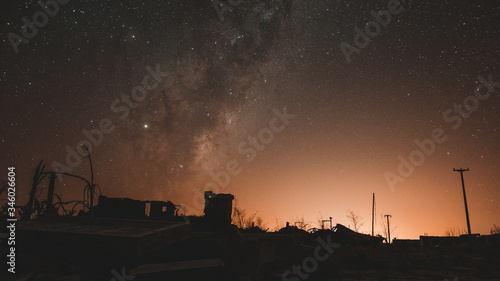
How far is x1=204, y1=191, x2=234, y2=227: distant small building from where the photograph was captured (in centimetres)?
816

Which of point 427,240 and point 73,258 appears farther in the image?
point 427,240

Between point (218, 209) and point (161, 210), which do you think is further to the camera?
point (161, 210)

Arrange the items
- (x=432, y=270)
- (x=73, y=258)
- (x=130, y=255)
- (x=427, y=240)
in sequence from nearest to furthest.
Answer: (x=130, y=255) < (x=73, y=258) < (x=432, y=270) < (x=427, y=240)

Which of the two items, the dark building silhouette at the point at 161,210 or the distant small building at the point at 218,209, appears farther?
the dark building silhouette at the point at 161,210

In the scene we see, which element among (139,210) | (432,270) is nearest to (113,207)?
(139,210)

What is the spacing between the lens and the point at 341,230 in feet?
27.5

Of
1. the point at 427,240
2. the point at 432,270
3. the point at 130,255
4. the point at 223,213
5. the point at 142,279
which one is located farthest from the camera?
the point at 427,240

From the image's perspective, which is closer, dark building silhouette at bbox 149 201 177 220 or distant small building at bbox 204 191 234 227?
distant small building at bbox 204 191 234 227

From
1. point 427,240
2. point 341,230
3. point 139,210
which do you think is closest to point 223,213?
point 139,210

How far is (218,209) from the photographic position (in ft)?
27.2

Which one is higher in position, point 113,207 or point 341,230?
point 113,207

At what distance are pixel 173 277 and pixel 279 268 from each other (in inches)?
91.9

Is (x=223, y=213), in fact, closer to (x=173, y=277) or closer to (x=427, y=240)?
(x=173, y=277)

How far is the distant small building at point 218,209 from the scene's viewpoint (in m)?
8.16
